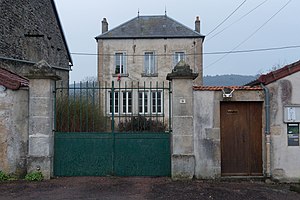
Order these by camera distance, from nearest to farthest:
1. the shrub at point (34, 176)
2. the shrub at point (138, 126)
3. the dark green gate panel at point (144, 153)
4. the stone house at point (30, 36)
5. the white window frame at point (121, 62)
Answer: the shrub at point (34, 176) → the dark green gate panel at point (144, 153) → the shrub at point (138, 126) → the stone house at point (30, 36) → the white window frame at point (121, 62)

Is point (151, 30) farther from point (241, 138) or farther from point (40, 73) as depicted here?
point (241, 138)

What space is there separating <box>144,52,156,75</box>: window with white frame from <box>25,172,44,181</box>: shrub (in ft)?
69.4

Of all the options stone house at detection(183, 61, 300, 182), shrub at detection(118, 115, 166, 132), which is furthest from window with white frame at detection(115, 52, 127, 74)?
stone house at detection(183, 61, 300, 182)

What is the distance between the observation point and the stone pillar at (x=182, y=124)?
9.52m

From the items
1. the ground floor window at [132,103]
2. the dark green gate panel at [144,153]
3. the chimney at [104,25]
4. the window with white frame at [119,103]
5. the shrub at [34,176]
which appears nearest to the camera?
the shrub at [34,176]

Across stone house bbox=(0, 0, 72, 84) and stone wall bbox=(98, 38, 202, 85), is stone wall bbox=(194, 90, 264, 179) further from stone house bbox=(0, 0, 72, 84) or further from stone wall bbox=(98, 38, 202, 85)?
stone wall bbox=(98, 38, 202, 85)

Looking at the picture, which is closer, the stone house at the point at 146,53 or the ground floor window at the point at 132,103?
the ground floor window at the point at 132,103

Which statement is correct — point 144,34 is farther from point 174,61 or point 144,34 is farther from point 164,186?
point 164,186

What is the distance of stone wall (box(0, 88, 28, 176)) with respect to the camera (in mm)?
9531

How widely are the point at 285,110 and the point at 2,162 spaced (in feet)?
25.7

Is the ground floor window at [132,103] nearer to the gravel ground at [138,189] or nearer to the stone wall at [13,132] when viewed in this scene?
the gravel ground at [138,189]

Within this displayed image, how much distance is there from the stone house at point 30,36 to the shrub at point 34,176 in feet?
21.7

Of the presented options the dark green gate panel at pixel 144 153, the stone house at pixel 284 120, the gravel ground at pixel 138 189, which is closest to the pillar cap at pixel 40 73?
the dark green gate panel at pixel 144 153

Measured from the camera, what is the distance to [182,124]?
962cm
